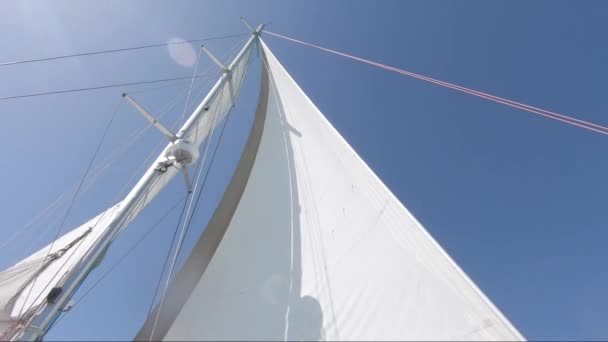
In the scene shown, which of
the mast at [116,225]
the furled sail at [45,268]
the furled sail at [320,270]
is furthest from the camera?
the furled sail at [45,268]

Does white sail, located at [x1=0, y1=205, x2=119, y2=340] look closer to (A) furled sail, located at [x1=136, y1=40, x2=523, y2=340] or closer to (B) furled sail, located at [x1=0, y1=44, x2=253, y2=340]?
(B) furled sail, located at [x1=0, y1=44, x2=253, y2=340]

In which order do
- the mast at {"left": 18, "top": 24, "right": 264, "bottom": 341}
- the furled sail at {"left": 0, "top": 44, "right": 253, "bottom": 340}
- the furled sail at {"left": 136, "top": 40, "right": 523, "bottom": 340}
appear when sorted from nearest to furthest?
the furled sail at {"left": 136, "top": 40, "right": 523, "bottom": 340} → the mast at {"left": 18, "top": 24, "right": 264, "bottom": 341} → the furled sail at {"left": 0, "top": 44, "right": 253, "bottom": 340}

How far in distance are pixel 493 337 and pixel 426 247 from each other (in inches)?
16.8

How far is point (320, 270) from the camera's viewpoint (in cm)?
165

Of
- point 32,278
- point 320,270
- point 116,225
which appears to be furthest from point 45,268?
point 320,270

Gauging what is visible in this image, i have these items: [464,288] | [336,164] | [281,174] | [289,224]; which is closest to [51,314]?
[289,224]

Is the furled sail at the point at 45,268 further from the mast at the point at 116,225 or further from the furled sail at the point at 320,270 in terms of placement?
the furled sail at the point at 320,270

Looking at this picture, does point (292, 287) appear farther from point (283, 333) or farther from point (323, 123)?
point (323, 123)

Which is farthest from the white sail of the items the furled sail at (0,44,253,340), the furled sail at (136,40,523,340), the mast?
the furled sail at (136,40,523,340)

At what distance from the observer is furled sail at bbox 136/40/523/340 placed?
1.18 m

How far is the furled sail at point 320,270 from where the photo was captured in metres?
1.18

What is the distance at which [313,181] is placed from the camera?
2.39 metres

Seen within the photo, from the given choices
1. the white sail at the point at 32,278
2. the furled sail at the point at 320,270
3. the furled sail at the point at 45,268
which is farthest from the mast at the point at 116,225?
the white sail at the point at 32,278

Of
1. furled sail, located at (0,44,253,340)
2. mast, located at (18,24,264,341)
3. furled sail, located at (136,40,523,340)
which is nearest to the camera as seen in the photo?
furled sail, located at (136,40,523,340)
